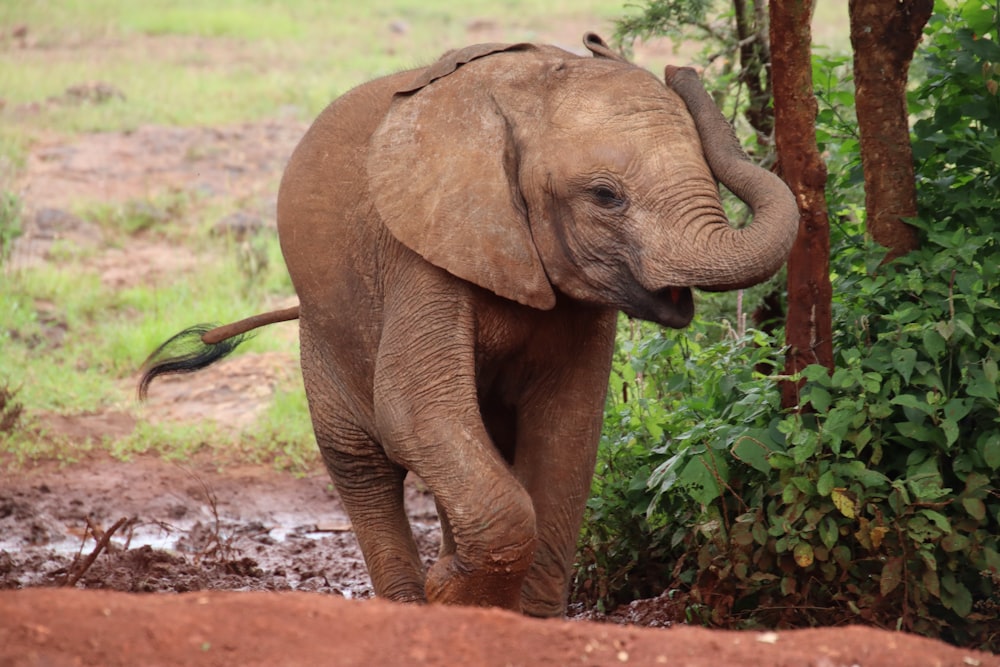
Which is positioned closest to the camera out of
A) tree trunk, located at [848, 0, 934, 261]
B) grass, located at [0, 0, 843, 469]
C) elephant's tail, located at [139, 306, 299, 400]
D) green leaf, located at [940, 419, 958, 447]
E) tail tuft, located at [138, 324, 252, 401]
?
green leaf, located at [940, 419, 958, 447]

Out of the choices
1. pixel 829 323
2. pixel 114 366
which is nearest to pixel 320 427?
pixel 829 323

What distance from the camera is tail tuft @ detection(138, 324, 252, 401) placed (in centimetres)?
694

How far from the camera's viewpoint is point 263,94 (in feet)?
56.4

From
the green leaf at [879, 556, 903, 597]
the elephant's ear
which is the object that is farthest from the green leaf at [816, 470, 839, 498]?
the elephant's ear

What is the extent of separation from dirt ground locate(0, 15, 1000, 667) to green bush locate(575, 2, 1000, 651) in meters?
0.46

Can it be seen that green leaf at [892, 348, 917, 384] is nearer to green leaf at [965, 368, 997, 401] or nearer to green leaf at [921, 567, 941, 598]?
green leaf at [965, 368, 997, 401]

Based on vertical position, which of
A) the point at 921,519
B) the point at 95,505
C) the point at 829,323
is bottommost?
the point at 95,505

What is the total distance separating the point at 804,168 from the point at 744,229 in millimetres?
682

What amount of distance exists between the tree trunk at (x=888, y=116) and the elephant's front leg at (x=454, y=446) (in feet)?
5.23

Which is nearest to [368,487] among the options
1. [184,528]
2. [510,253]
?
[510,253]

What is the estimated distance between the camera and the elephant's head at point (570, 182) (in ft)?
16.4

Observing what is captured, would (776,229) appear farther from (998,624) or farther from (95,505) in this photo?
(95,505)

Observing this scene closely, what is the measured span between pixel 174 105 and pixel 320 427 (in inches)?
431

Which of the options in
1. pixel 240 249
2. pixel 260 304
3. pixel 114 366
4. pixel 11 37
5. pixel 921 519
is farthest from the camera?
pixel 11 37
